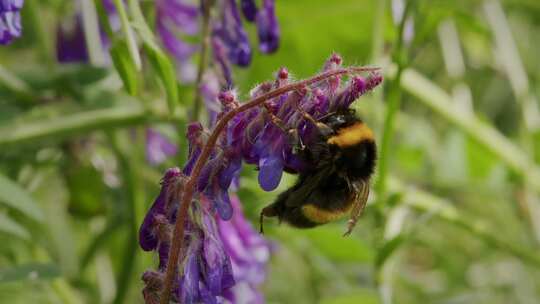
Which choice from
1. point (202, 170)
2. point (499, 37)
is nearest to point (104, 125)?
point (202, 170)

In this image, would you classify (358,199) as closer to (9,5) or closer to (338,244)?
(9,5)

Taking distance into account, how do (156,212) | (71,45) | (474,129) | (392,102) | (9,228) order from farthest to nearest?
1. (474,129)
2. (71,45)
3. (392,102)
4. (9,228)
5. (156,212)

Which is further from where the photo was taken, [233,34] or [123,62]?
[233,34]

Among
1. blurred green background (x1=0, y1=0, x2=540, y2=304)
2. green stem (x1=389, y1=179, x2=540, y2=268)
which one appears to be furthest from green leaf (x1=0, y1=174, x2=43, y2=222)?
green stem (x1=389, y1=179, x2=540, y2=268)

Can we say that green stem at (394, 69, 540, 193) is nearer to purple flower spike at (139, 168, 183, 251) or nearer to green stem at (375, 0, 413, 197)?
green stem at (375, 0, 413, 197)

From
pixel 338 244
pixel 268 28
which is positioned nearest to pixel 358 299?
pixel 338 244

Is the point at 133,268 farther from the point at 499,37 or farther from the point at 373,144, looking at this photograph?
the point at 499,37

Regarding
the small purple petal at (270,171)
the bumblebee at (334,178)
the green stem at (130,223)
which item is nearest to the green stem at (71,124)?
the green stem at (130,223)
